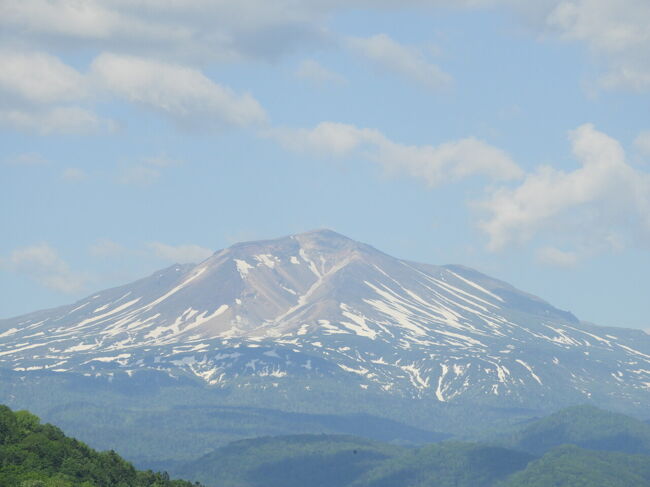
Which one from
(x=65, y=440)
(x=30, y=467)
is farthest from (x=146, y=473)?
(x=30, y=467)

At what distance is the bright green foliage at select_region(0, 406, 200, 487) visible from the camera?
500 feet

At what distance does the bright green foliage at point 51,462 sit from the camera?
500 ft

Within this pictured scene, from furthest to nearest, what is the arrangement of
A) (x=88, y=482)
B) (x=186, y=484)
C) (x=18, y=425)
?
1. (x=186, y=484)
2. (x=18, y=425)
3. (x=88, y=482)

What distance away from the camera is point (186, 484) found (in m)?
189

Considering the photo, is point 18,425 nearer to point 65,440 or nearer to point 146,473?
point 65,440

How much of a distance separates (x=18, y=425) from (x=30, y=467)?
1769cm

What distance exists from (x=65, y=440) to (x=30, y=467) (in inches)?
670

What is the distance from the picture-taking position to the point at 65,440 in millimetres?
173875

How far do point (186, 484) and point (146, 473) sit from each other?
12192 mm

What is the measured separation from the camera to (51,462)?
162 metres

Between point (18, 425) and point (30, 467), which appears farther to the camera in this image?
point (18, 425)

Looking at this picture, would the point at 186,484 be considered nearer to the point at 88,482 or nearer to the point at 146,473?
the point at 146,473

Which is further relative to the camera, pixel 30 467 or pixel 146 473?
pixel 146 473

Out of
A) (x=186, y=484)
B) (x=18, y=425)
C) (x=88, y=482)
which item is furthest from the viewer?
(x=186, y=484)
